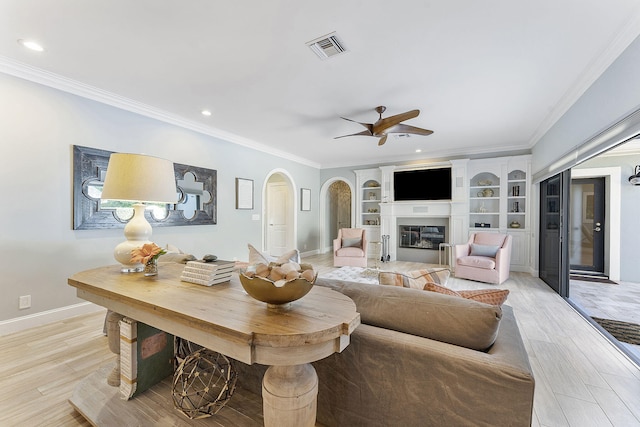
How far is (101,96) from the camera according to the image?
301 centimetres

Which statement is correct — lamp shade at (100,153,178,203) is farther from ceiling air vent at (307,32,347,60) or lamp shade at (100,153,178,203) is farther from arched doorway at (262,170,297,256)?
arched doorway at (262,170,297,256)

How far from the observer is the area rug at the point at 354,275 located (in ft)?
14.6

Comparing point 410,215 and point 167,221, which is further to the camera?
point 410,215

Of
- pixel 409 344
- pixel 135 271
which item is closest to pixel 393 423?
pixel 409 344

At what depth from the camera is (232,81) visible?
2.83m

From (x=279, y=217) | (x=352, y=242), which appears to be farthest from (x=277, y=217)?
(x=352, y=242)

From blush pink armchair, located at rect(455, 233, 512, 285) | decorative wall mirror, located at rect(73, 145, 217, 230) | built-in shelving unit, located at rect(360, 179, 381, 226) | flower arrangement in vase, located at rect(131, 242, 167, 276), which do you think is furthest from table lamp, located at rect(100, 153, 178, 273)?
built-in shelving unit, located at rect(360, 179, 381, 226)

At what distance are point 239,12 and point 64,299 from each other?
331cm

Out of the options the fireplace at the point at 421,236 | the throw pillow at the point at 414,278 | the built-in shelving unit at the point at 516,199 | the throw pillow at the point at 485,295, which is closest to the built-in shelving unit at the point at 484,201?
the built-in shelving unit at the point at 516,199

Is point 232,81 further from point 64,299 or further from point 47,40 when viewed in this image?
point 64,299

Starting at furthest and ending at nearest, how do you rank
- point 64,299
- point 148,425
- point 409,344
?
1. point 64,299
2. point 148,425
3. point 409,344

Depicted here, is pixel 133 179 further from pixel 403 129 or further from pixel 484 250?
pixel 484 250

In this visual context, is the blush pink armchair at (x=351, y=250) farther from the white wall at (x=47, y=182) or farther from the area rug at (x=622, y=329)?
the area rug at (x=622, y=329)

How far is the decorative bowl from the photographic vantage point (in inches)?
37.1
